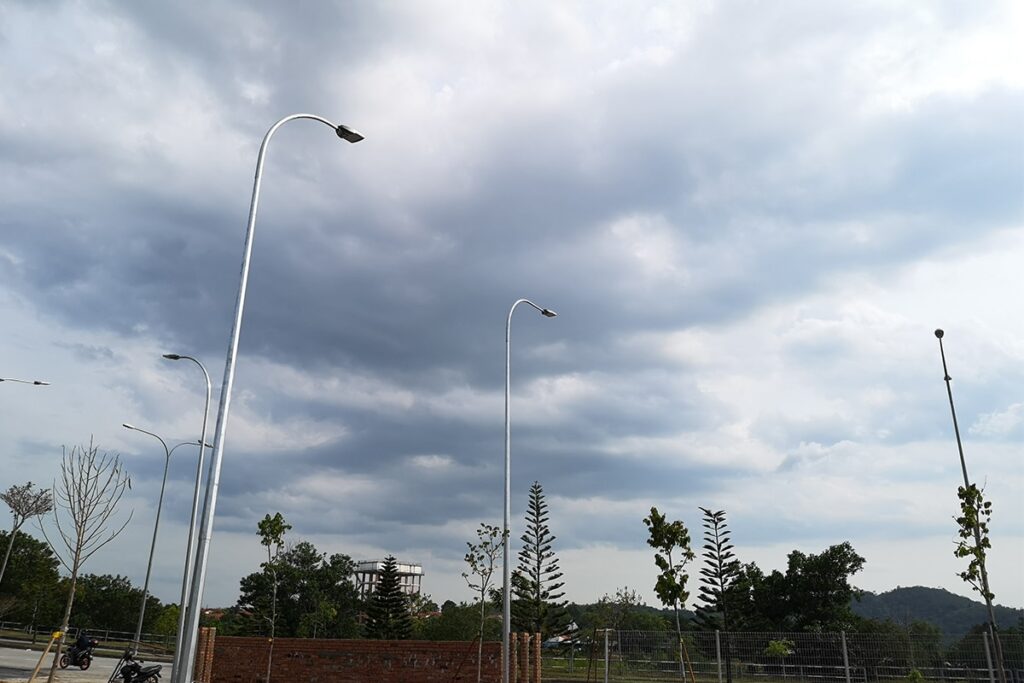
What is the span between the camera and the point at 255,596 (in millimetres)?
72250

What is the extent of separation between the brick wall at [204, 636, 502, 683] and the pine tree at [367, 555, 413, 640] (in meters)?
31.4

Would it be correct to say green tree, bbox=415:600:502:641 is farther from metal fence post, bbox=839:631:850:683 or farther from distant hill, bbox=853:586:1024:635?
distant hill, bbox=853:586:1024:635

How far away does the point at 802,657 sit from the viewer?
21812 mm

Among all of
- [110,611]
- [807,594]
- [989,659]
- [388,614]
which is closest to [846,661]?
[989,659]

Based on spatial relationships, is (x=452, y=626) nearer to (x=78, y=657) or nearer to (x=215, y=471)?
(x=78, y=657)

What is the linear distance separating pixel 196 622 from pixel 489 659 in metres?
15.9

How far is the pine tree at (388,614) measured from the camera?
54594 millimetres

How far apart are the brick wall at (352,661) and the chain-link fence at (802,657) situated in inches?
166

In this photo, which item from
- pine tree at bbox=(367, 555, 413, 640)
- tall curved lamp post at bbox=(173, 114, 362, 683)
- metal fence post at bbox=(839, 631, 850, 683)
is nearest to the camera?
tall curved lamp post at bbox=(173, 114, 362, 683)

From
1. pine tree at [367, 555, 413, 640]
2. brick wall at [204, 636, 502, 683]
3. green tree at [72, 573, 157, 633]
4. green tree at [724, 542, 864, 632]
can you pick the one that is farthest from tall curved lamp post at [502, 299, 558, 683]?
green tree at [72, 573, 157, 633]

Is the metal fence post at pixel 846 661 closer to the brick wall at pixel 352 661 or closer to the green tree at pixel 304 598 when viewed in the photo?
the brick wall at pixel 352 661

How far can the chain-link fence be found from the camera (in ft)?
63.7

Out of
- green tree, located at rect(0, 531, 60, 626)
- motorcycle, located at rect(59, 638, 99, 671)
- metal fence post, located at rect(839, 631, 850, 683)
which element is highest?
green tree, located at rect(0, 531, 60, 626)

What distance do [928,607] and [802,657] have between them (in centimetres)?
11714
